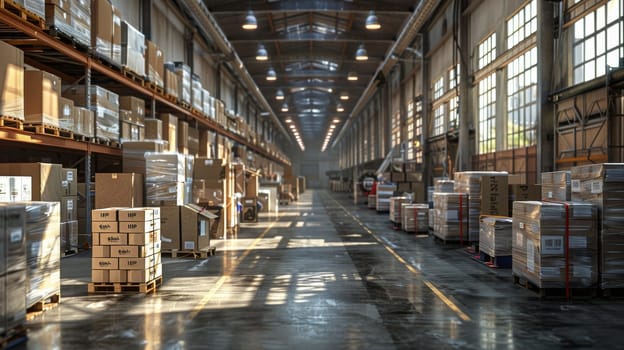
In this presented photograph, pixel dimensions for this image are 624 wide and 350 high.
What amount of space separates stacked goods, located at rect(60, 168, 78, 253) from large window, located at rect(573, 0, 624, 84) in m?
11.5

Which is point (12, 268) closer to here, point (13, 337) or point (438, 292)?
point (13, 337)

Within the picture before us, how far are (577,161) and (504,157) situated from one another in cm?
494

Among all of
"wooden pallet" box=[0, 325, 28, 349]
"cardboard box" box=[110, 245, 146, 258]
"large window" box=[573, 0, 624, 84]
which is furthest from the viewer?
"large window" box=[573, 0, 624, 84]

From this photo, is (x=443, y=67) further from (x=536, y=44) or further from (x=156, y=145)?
(x=156, y=145)

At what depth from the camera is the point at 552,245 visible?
296 inches

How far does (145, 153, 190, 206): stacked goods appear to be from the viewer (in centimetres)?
1180

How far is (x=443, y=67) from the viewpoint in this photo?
986 inches

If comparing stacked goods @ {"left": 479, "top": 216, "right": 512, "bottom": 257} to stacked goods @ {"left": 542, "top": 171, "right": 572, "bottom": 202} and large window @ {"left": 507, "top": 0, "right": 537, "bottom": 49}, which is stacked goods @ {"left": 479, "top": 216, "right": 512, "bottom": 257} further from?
large window @ {"left": 507, "top": 0, "right": 537, "bottom": 49}

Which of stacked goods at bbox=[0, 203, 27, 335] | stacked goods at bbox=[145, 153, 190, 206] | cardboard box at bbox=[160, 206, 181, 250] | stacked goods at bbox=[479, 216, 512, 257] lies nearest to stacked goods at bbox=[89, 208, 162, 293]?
stacked goods at bbox=[0, 203, 27, 335]

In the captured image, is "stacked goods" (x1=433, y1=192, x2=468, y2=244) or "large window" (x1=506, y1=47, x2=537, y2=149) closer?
"stacked goods" (x1=433, y1=192, x2=468, y2=244)

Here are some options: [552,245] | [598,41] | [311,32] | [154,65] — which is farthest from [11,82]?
[311,32]

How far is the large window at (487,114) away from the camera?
1923 centimetres

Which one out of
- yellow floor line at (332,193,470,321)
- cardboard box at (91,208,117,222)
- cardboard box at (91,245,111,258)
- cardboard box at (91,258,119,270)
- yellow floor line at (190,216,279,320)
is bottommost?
yellow floor line at (332,193,470,321)

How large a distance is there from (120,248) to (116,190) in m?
3.95
